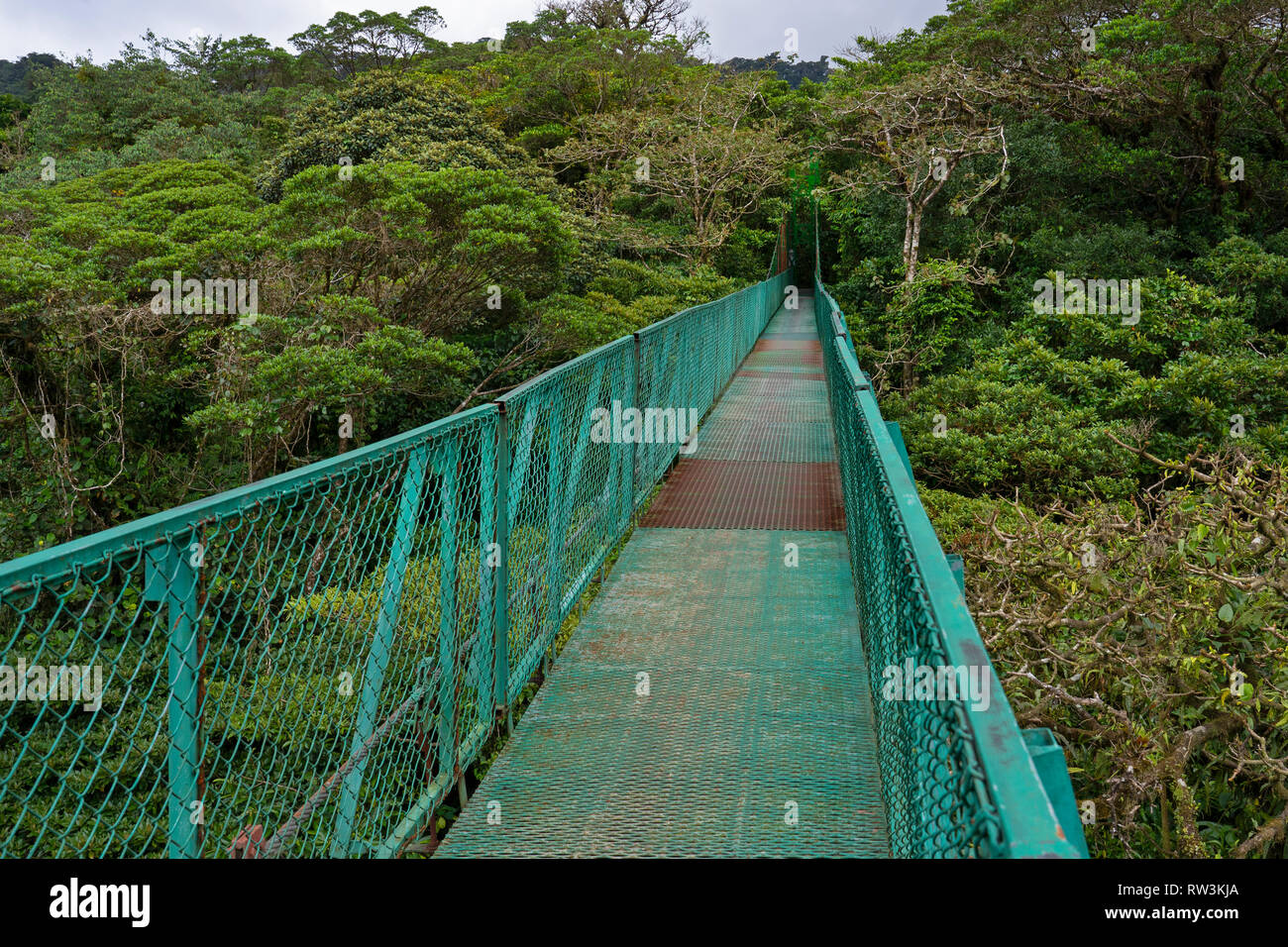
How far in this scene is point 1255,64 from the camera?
1697 centimetres

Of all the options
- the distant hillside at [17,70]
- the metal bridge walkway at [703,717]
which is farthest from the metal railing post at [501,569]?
the distant hillside at [17,70]

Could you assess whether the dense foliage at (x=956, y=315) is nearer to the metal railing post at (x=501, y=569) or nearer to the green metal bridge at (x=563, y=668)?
the green metal bridge at (x=563, y=668)

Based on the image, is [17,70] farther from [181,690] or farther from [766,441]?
[181,690]

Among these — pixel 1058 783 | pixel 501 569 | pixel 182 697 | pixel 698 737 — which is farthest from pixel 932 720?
pixel 501 569

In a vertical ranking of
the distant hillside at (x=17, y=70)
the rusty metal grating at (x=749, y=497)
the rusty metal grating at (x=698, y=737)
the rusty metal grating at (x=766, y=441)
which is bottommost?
the rusty metal grating at (x=698, y=737)

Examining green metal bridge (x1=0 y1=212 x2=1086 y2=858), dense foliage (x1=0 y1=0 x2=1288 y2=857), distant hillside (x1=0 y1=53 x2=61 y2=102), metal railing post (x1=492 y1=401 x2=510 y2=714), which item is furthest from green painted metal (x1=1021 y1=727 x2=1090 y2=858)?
distant hillside (x1=0 y1=53 x2=61 y2=102)

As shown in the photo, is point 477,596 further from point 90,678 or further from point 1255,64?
point 1255,64

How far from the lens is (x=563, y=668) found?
13.2ft

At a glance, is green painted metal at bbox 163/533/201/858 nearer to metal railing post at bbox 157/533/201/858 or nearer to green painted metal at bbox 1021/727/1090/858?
metal railing post at bbox 157/533/201/858

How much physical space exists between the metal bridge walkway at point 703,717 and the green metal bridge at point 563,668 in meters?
0.01

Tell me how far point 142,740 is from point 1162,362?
635 inches

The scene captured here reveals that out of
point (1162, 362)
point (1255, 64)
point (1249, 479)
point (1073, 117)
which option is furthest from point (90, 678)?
point (1073, 117)

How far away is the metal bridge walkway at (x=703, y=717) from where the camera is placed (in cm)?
282

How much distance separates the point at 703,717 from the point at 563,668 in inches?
31.4
